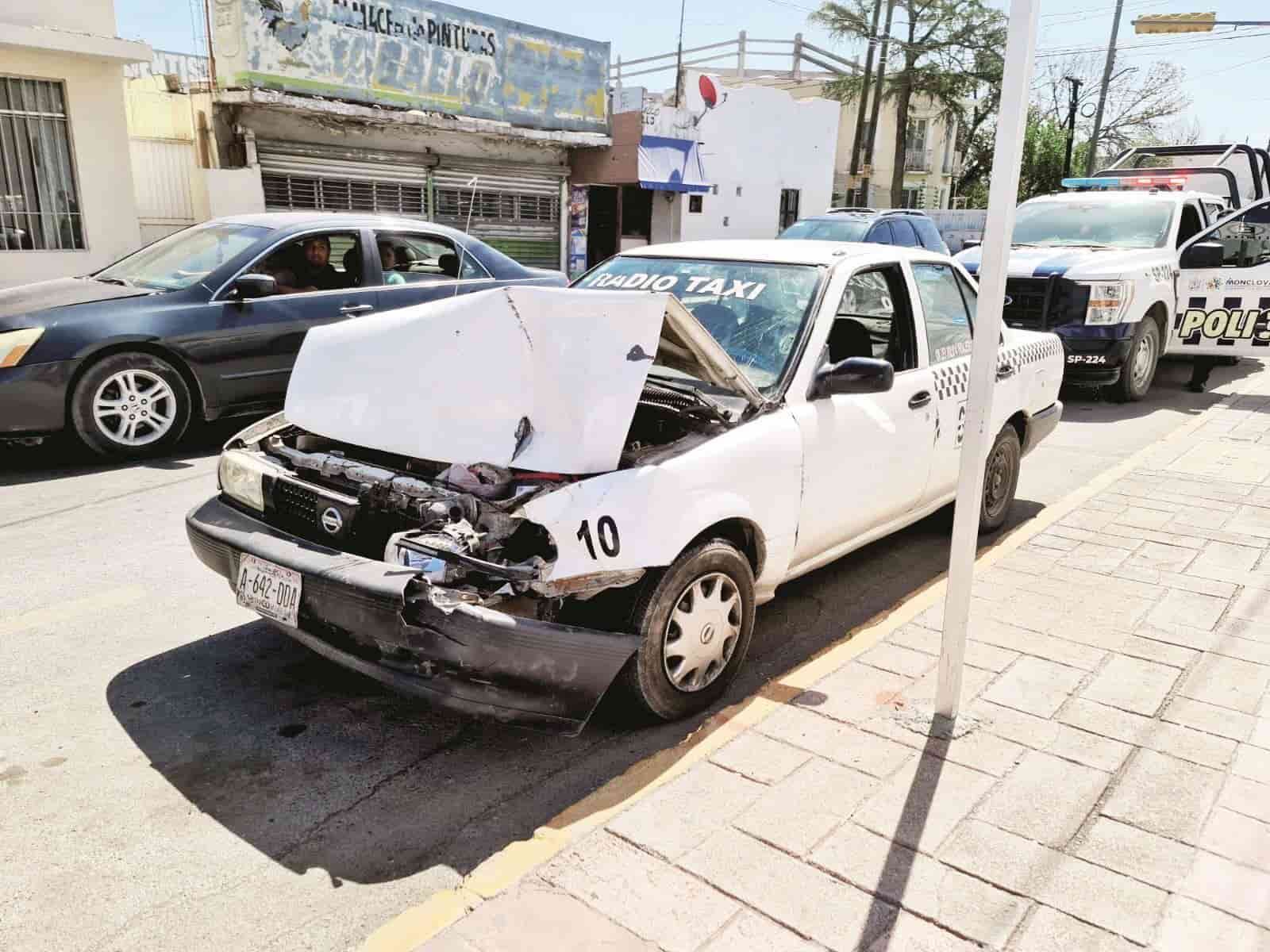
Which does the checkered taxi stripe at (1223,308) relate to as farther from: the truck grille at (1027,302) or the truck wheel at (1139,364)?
the truck grille at (1027,302)

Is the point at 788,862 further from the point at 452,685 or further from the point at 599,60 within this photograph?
the point at 599,60

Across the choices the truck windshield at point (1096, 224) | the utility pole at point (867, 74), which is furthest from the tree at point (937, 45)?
the truck windshield at point (1096, 224)

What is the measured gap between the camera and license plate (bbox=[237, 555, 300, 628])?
3.12 metres

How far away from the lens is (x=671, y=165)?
69.8 ft

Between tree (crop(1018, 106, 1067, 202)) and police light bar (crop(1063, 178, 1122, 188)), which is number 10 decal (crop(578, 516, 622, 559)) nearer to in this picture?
police light bar (crop(1063, 178, 1122, 188))

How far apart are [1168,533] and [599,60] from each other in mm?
16299

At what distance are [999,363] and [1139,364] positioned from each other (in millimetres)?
5788

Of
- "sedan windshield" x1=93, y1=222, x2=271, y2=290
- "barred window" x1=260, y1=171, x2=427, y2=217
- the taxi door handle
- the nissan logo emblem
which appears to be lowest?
the nissan logo emblem

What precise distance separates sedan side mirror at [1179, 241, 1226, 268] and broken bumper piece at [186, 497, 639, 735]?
955cm

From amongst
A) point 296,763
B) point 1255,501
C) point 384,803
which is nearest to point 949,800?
point 384,803

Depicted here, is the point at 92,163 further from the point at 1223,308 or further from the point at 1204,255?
the point at 1223,308

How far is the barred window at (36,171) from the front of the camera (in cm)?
1157

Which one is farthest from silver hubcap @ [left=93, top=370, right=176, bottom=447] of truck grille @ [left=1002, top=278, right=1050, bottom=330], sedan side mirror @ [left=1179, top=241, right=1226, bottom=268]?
sedan side mirror @ [left=1179, top=241, right=1226, bottom=268]

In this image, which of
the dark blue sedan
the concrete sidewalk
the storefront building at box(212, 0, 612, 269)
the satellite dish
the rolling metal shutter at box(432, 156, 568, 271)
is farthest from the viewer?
the satellite dish
